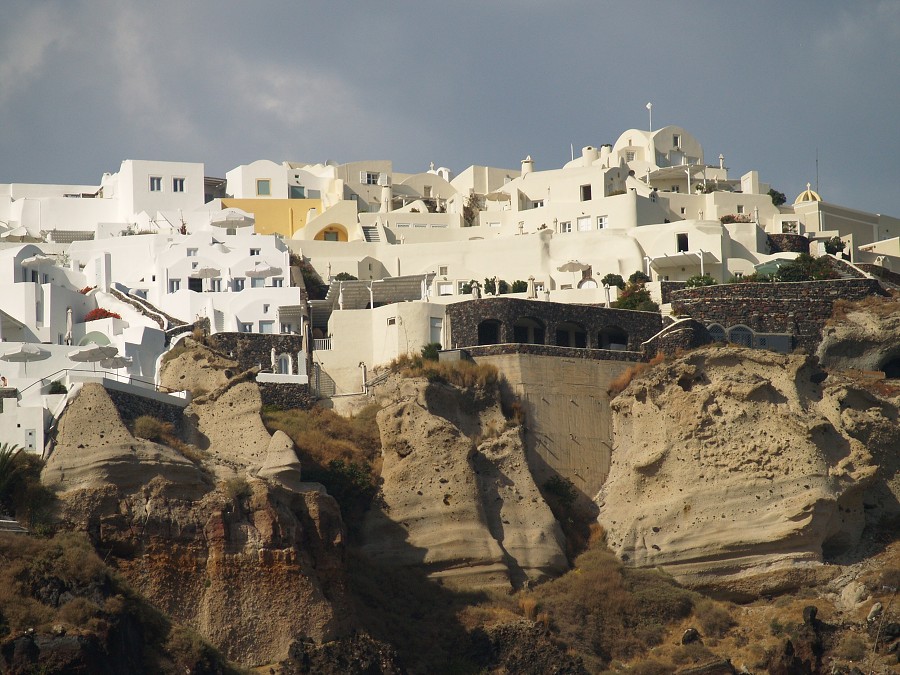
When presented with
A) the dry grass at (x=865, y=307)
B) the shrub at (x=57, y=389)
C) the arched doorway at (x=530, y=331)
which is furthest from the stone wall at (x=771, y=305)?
the shrub at (x=57, y=389)

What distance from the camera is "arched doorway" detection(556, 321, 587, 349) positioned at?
69375 millimetres

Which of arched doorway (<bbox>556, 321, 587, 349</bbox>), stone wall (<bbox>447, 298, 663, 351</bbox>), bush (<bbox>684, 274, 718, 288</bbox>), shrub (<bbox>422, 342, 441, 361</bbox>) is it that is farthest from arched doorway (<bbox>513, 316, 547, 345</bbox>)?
bush (<bbox>684, 274, 718, 288</bbox>)

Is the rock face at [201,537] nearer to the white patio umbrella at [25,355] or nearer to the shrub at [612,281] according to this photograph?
the white patio umbrella at [25,355]

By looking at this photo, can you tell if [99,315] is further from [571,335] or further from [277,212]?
[277,212]

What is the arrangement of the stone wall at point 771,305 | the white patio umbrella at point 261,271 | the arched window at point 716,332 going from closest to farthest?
the arched window at point 716,332
the stone wall at point 771,305
the white patio umbrella at point 261,271

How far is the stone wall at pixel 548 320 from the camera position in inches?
2677

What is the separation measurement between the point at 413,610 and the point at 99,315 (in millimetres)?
21040

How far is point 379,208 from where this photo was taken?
3647 inches

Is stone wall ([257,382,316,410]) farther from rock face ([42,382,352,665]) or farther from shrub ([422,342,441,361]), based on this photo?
rock face ([42,382,352,665])

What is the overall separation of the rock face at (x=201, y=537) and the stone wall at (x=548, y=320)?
50.3ft

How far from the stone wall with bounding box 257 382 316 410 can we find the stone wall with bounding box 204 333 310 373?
1739 mm

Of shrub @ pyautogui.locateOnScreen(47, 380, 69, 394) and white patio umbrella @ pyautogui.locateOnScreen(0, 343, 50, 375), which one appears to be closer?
shrub @ pyautogui.locateOnScreen(47, 380, 69, 394)

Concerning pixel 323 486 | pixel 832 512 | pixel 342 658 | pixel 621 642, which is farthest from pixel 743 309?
pixel 342 658

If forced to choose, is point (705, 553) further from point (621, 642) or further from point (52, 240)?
point (52, 240)
